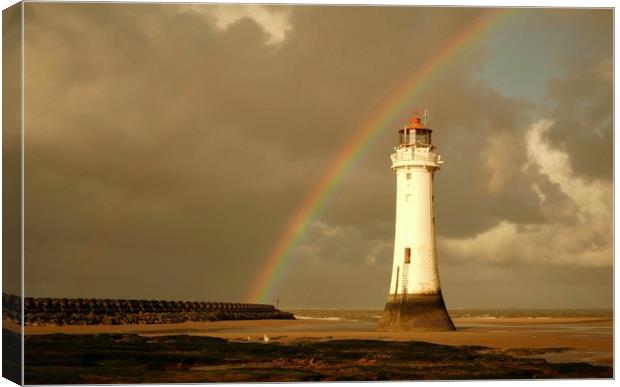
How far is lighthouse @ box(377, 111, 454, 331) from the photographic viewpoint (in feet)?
89.3

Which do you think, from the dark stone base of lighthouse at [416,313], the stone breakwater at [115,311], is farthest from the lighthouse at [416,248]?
the stone breakwater at [115,311]

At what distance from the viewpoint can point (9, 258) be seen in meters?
20.5

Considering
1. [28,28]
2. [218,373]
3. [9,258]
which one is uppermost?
[28,28]

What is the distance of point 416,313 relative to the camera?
2727 centimetres

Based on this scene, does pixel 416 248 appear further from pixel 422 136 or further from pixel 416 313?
pixel 422 136

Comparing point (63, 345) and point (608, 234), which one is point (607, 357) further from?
point (63, 345)

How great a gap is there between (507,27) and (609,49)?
2.52 m

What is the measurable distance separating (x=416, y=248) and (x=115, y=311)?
12796mm

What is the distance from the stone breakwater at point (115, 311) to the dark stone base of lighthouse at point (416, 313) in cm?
956

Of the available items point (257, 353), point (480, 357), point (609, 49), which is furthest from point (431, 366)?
point (609, 49)

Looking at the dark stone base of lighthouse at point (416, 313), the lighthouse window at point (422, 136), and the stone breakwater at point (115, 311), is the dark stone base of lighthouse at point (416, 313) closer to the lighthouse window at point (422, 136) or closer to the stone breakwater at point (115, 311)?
the lighthouse window at point (422, 136)

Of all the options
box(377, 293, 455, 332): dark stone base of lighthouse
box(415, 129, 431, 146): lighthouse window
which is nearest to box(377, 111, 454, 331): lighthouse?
box(377, 293, 455, 332): dark stone base of lighthouse

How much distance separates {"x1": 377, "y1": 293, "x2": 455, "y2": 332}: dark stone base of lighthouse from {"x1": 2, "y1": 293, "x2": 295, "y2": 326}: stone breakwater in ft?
31.4

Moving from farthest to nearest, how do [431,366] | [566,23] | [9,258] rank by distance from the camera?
[566,23] → [431,366] → [9,258]
